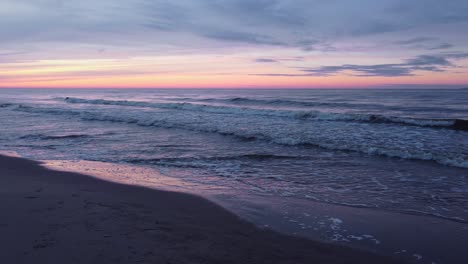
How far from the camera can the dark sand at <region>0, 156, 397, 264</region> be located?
3797 millimetres

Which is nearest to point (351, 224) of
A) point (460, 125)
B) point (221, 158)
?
point (221, 158)

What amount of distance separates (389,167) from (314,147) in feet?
10.1

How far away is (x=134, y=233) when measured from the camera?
14.4 feet

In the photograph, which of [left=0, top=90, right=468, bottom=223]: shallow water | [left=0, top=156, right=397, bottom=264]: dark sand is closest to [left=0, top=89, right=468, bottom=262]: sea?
[left=0, top=90, right=468, bottom=223]: shallow water

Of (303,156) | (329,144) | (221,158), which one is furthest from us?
(329,144)

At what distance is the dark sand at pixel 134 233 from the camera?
3797 millimetres

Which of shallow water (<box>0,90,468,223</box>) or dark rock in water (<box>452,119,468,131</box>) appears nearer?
shallow water (<box>0,90,468,223</box>)

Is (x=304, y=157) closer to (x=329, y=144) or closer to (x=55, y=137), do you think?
(x=329, y=144)

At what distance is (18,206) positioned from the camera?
5.29 m

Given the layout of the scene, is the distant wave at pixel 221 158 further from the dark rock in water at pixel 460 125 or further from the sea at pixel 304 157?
the dark rock in water at pixel 460 125

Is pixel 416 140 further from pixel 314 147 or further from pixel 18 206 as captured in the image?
pixel 18 206

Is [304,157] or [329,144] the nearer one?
[304,157]

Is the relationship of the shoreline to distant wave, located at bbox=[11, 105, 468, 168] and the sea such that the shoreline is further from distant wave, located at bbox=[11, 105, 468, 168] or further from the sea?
distant wave, located at bbox=[11, 105, 468, 168]

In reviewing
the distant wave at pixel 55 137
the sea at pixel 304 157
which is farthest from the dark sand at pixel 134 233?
the distant wave at pixel 55 137
